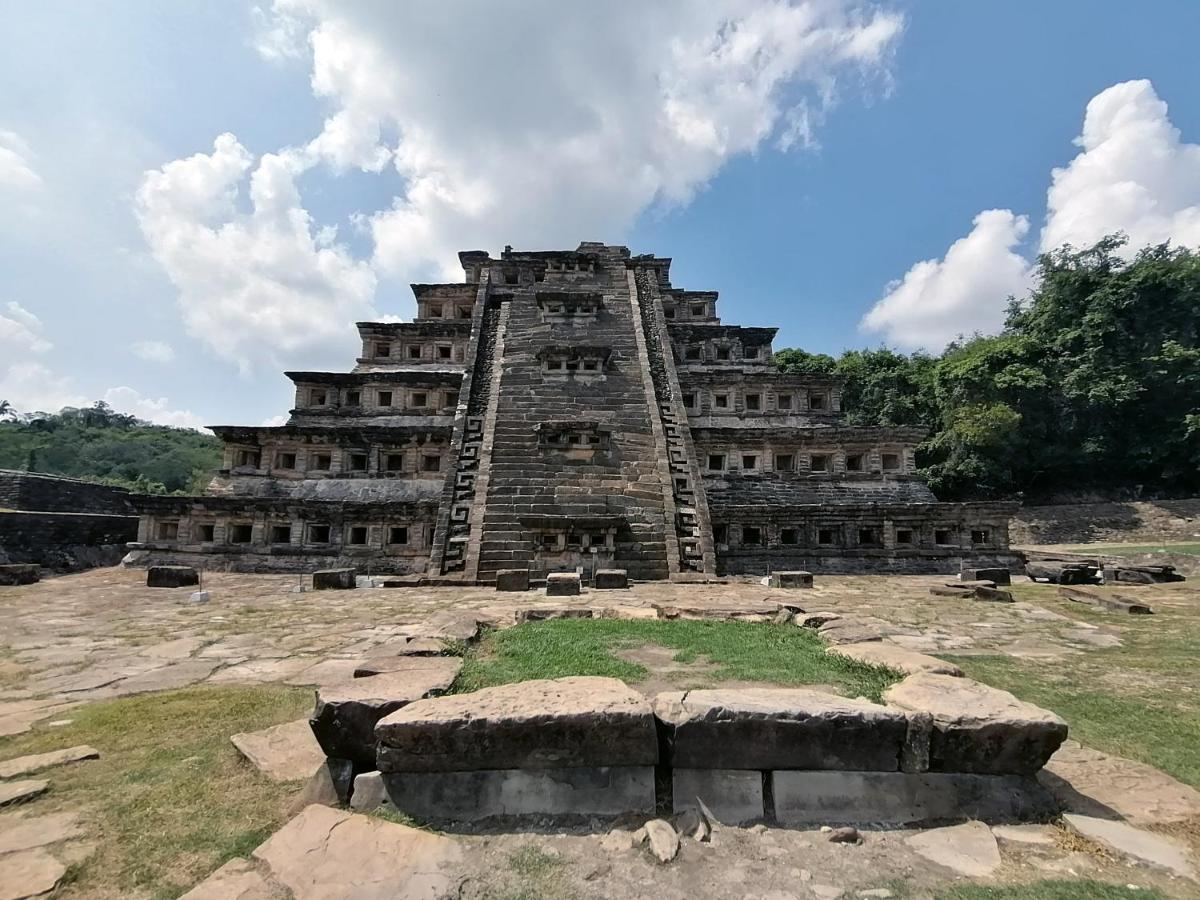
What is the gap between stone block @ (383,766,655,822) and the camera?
2973mm

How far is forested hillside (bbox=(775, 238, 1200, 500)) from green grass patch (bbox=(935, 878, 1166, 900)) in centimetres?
3443

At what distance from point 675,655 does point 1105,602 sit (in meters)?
9.81

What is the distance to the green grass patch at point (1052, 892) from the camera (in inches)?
91.4

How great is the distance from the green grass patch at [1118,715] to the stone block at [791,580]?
6906 millimetres

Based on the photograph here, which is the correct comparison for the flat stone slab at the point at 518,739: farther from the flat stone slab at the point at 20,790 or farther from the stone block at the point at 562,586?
the stone block at the point at 562,586

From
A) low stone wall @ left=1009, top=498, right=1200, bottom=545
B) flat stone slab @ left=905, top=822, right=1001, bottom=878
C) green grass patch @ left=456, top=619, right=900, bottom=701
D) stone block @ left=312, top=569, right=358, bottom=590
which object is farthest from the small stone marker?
low stone wall @ left=1009, top=498, right=1200, bottom=545

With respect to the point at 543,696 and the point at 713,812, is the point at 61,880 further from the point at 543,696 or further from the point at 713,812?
the point at 713,812


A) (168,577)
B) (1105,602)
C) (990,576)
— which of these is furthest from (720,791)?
(168,577)

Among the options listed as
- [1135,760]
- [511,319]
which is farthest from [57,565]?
[1135,760]

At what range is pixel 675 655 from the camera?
16.4 feet

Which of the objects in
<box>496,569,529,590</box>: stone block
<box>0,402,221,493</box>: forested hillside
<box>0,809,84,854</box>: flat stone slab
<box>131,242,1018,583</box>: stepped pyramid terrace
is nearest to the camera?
<box>0,809,84,854</box>: flat stone slab

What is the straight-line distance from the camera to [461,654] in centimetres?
495

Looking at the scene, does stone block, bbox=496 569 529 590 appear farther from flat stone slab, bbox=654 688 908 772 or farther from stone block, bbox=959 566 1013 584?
stone block, bbox=959 566 1013 584

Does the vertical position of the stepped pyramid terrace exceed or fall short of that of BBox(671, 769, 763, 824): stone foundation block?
it exceeds it
